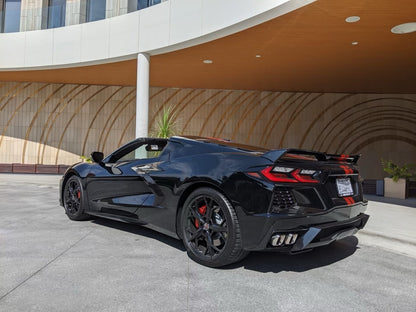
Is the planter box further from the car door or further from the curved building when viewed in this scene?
the car door

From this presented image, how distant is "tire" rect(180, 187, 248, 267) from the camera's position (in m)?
2.51

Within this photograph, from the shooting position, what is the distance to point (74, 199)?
429cm

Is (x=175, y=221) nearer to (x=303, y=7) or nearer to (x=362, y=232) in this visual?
(x=362, y=232)

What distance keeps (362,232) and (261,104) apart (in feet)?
41.7

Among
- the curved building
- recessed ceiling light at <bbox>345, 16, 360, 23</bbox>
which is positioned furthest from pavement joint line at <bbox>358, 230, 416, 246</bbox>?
recessed ceiling light at <bbox>345, 16, 360, 23</bbox>

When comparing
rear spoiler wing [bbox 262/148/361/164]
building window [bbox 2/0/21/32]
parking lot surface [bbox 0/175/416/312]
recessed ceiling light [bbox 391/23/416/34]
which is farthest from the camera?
building window [bbox 2/0/21/32]

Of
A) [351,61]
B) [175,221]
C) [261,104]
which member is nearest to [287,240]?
[175,221]

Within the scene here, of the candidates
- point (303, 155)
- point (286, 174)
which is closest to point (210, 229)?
point (286, 174)

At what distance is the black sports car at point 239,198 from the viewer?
2367 millimetres

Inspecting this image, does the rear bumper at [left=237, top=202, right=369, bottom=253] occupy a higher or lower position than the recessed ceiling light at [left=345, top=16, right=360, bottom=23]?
lower

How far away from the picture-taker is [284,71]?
1141 centimetres

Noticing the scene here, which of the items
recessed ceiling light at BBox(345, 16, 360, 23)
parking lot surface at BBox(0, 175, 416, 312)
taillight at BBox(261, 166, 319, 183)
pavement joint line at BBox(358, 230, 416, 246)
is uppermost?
recessed ceiling light at BBox(345, 16, 360, 23)

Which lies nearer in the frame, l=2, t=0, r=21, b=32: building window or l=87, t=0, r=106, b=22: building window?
l=87, t=0, r=106, b=22: building window

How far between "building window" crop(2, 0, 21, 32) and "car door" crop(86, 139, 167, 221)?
11769 millimetres
